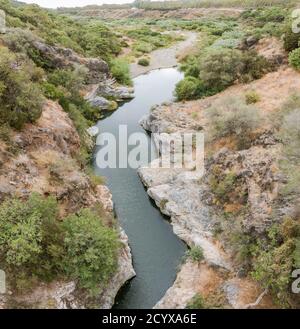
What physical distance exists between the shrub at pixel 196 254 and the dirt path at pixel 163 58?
159 ft

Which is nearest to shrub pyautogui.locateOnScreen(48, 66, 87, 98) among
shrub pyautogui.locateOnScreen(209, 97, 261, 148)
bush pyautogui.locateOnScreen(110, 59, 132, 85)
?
shrub pyautogui.locateOnScreen(209, 97, 261, 148)

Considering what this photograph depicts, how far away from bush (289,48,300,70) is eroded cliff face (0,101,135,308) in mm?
26499

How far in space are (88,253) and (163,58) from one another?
63316 mm

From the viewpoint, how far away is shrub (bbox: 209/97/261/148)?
113ft

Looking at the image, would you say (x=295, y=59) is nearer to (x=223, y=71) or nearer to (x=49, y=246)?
(x=223, y=71)

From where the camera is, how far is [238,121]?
34531 millimetres

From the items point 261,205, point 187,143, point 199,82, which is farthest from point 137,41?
point 261,205

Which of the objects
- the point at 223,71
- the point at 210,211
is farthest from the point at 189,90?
the point at 210,211

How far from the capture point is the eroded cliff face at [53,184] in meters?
22.4

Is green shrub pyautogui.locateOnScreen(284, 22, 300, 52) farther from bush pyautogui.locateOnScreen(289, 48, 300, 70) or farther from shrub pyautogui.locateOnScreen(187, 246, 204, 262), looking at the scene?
shrub pyautogui.locateOnScreen(187, 246, 204, 262)

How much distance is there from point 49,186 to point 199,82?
3162 cm

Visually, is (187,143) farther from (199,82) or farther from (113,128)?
(199,82)

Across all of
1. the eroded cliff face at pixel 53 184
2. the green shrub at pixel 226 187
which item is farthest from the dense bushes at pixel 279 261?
the eroded cliff face at pixel 53 184

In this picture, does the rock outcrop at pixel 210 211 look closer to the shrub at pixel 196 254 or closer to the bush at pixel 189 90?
the shrub at pixel 196 254
